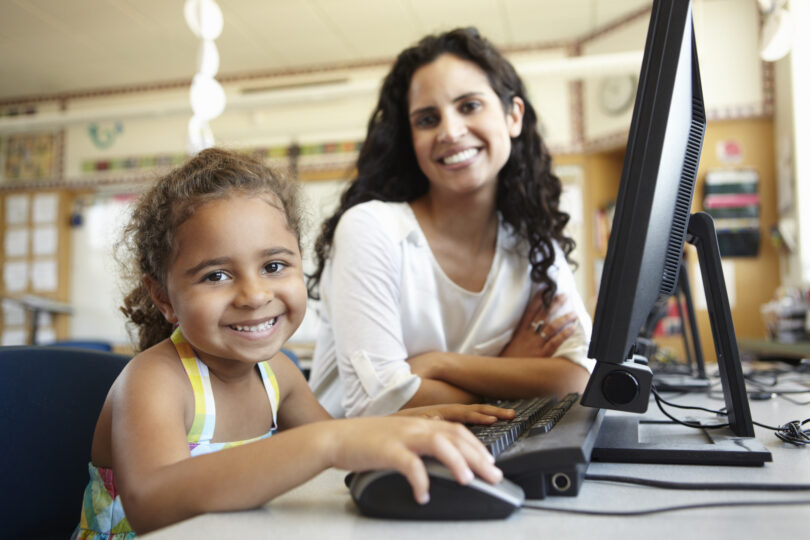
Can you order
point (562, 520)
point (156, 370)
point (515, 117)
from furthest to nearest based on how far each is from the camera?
point (515, 117) → point (156, 370) → point (562, 520)

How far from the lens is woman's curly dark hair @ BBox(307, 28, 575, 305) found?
1.46 meters

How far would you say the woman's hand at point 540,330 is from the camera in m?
1.29

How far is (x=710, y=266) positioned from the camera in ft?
2.68

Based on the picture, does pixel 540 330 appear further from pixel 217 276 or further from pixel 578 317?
pixel 217 276

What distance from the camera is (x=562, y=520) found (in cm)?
50

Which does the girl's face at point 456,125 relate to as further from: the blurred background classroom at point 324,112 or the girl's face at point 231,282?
the blurred background classroom at point 324,112

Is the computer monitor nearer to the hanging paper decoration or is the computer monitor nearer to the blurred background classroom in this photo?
the blurred background classroom

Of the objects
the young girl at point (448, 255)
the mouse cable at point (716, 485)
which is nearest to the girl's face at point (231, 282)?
the young girl at point (448, 255)

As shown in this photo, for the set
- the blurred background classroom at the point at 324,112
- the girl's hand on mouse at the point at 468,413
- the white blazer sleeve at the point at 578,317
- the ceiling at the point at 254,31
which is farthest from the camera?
the ceiling at the point at 254,31

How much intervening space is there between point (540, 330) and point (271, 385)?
0.60m

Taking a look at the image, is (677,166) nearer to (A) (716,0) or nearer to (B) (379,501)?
(B) (379,501)

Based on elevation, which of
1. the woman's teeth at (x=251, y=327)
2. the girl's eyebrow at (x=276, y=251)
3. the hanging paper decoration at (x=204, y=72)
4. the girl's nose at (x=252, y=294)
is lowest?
the woman's teeth at (x=251, y=327)

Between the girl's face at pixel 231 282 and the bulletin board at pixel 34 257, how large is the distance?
626 cm

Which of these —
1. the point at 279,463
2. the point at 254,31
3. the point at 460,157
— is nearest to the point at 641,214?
the point at 279,463
